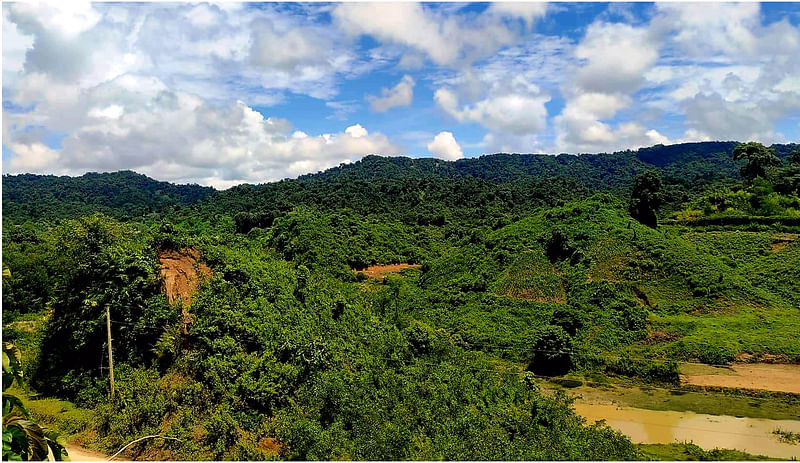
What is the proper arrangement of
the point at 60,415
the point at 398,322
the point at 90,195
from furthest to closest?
the point at 90,195, the point at 398,322, the point at 60,415

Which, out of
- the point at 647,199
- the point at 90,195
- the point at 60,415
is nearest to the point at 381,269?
the point at 647,199

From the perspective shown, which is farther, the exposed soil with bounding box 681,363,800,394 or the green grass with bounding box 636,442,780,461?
the exposed soil with bounding box 681,363,800,394

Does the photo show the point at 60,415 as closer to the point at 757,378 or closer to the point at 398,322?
the point at 398,322

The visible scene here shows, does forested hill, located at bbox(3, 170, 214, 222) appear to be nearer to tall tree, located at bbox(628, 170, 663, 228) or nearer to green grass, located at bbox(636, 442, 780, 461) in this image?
tall tree, located at bbox(628, 170, 663, 228)

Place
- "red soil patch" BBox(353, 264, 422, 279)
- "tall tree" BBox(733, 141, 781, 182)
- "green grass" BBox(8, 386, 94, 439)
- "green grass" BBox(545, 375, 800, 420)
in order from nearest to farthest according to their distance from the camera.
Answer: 1. "green grass" BBox(8, 386, 94, 439)
2. "green grass" BBox(545, 375, 800, 420)
3. "red soil patch" BBox(353, 264, 422, 279)
4. "tall tree" BBox(733, 141, 781, 182)

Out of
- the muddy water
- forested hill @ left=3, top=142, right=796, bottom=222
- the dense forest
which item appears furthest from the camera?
forested hill @ left=3, top=142, right=796, bottom=222

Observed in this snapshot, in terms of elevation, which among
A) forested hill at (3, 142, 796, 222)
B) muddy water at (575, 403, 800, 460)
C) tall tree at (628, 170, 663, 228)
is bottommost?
muddy water at (575, 403, 800, 460)

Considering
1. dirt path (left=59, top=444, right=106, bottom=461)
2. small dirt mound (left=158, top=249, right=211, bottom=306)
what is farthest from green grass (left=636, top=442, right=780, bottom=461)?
small dirt mound (left=158, top=249, right=211, bottom=306)

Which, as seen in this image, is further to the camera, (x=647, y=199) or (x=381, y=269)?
(x=381, y=269)
